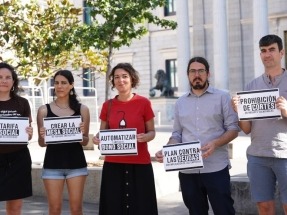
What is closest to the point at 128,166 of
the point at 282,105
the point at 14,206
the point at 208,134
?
the point at 208,134

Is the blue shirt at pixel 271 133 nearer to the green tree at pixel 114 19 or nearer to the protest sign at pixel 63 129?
the protest sign at pixel 63 129

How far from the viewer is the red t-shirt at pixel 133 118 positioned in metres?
5.76

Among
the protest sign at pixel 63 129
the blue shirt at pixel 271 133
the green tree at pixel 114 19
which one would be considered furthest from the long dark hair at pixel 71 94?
the green tree at pixel 114 19

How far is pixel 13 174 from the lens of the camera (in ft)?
19.8

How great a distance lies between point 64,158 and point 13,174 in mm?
562

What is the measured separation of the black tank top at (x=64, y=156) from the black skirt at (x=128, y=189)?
14.5 inches

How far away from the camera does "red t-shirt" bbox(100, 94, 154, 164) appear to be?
227 inches

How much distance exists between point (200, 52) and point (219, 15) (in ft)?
23.1

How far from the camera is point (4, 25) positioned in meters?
→ 12.6

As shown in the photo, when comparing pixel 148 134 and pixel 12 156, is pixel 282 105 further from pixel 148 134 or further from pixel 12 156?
pixel 12 156

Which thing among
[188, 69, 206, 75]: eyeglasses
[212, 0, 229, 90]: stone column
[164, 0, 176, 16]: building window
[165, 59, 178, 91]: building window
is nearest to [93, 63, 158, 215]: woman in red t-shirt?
[188, 69, 206, 75]: eyeglasses

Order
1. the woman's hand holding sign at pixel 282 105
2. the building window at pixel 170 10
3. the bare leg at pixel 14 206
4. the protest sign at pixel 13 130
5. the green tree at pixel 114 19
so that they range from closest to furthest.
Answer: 1. the woman's hand holding sign at pixel 282 105
2. the protest sign at pixel 13 130
3. the bare leg at pixel 14 206
4. the green tree at pixel 114 19
5. the building window at pixel 170 10

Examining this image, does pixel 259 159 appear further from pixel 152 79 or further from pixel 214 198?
pixel 152 79

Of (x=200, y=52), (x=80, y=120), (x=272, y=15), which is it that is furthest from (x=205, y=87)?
(x=200, y=52)
